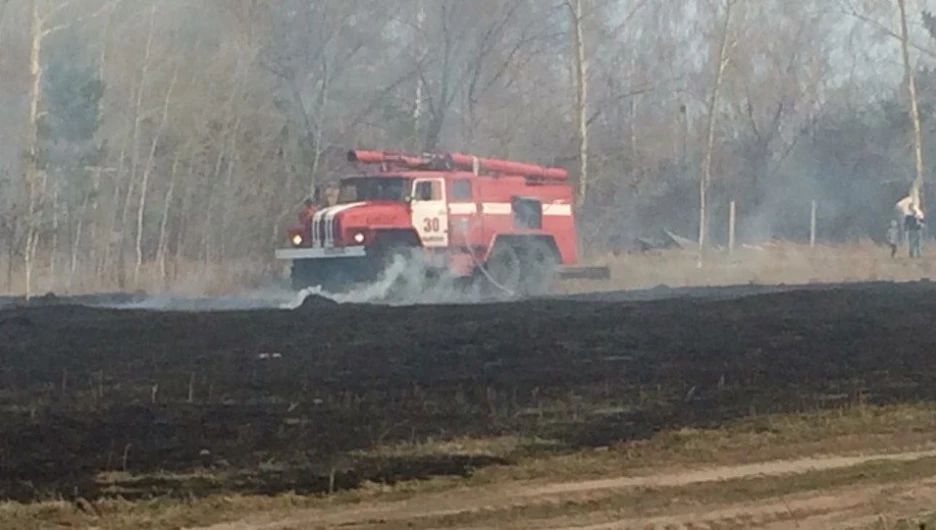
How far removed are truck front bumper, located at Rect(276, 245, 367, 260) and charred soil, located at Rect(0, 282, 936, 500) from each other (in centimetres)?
480

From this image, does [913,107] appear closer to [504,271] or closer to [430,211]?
[504,271]

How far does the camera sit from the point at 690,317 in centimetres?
1941

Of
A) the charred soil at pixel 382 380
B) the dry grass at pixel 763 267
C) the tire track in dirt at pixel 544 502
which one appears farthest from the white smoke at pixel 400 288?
the tire track in dirt at pixel 544 502

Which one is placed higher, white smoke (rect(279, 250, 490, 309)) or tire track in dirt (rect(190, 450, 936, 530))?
white smoke (rect(279, 250, 490, 309))

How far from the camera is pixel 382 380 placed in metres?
13.8

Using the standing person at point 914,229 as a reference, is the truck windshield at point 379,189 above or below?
above

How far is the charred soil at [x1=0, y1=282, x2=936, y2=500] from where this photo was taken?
973cm

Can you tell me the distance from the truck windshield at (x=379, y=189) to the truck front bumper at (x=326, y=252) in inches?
55.5

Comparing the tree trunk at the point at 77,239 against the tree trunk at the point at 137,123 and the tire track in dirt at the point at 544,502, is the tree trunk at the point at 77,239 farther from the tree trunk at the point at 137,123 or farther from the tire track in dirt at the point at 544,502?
the tire track in dirt at the point at 544,502

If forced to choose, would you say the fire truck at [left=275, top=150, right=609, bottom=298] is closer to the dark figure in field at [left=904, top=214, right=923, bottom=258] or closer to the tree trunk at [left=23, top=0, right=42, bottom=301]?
the tree trunk at [left=23, top=0, right=42, bottom=301]

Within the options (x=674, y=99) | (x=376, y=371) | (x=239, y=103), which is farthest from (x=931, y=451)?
(x=674, y=99)

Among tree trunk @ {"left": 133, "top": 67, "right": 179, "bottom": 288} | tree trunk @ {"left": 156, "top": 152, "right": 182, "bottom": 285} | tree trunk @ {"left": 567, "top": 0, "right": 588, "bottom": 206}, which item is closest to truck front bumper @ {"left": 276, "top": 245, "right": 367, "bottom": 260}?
tree trunk @ {"left": 156, "top": 152, "right": 182, "bottom": 285}

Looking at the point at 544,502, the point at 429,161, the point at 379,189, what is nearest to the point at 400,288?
the point at 379,189

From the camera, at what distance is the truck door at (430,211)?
27.6 metres
